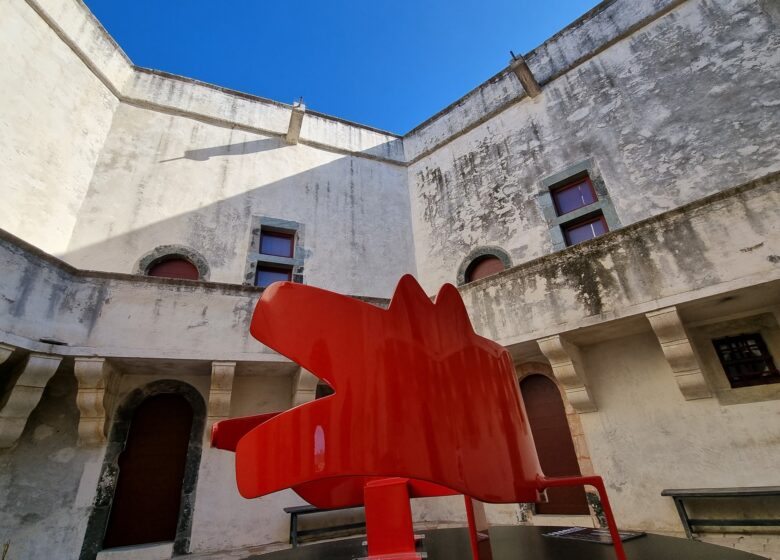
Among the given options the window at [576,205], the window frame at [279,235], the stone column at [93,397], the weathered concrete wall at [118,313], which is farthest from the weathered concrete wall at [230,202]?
the window at [576,205]

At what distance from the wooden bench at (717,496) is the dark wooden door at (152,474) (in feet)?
21.5

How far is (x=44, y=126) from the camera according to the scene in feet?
22.6

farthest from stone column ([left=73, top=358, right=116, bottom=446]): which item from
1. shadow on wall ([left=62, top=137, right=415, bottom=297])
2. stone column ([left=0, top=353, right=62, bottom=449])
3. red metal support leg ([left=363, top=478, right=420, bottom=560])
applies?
red metal support leg ([left=363, top=478, right=420, bottom=560])

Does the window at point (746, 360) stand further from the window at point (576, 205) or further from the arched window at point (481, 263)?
the arched window at point (481, 263)

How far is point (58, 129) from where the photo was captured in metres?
7.14

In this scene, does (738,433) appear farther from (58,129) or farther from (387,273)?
(58,129)

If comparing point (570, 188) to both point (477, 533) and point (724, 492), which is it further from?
point (477, 533)

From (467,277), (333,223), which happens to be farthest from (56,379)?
(467,277)

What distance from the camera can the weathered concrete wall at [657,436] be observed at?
4.48 metres

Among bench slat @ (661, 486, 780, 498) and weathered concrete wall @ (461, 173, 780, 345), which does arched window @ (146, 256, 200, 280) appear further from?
bench slat @ (661, 486, 780, 498)

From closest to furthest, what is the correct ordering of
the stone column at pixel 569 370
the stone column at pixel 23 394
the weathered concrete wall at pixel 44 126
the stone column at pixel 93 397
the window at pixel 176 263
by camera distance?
the stone column at pixel 23 394, the stone column at pixel 93 397, the stone column at pixel 569 370, the weathered concrete wall at pixel 44 126, the window at pixel 176 263

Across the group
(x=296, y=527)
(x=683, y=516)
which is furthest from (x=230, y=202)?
(x=683, y=516)

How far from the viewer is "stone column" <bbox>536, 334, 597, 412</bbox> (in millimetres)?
5332

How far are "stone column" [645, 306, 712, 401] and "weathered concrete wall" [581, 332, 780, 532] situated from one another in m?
0.22
